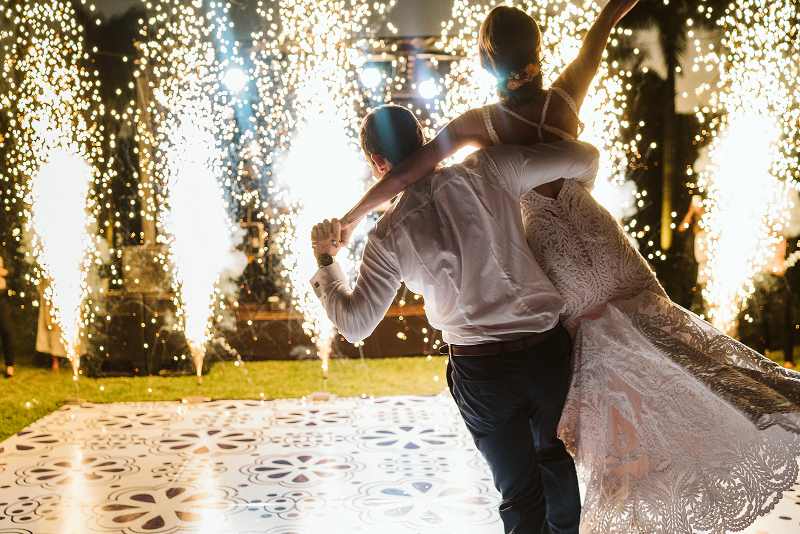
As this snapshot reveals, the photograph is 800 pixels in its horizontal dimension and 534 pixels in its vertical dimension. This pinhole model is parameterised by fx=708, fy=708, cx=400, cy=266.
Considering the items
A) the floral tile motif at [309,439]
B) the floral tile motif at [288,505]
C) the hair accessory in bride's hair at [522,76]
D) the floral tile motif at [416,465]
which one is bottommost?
the floral tile motif at [288,505]

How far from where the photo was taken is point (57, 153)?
600 centimetres

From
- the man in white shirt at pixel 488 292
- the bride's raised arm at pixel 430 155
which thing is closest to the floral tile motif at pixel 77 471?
the man in white shirt at pixel 488 292

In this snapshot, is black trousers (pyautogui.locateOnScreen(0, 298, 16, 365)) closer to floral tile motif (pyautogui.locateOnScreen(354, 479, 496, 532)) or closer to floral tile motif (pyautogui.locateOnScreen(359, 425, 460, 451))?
floral tile motif (pyautogui.locateOnScreen(359, 425, 460, 451))

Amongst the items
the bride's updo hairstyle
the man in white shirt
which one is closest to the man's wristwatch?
the man in white shirt

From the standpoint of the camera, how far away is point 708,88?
623cm

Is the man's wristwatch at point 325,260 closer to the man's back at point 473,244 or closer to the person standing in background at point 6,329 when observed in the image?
the man's back at point 473,244

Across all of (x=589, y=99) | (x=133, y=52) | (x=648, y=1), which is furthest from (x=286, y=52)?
(x=648, y=1)

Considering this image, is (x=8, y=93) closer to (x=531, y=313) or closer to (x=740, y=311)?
(x=531, y=313)

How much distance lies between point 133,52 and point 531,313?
553cm

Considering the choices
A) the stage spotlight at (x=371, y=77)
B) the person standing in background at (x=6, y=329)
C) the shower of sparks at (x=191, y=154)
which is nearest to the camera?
the person standing in background at (x=6, y=329)

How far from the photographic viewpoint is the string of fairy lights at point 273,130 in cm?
591

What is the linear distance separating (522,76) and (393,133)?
0.31m

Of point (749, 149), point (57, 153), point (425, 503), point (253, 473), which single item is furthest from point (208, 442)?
point (749, 149)

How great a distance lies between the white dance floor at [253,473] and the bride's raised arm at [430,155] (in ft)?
5.35
